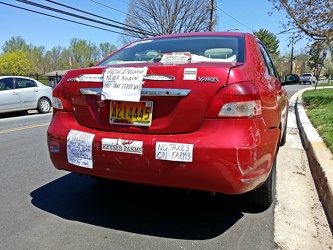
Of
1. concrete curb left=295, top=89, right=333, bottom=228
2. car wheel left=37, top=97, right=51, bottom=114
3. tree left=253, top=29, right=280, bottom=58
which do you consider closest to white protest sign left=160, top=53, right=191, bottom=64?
concrete curb left=295, top=89, right=333, bottom=228

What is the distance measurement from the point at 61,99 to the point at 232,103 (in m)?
1.54

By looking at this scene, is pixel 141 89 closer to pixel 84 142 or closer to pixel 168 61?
pixel 168 61

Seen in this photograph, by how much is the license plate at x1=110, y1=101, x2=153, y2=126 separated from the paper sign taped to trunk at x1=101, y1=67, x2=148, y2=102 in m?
0.06

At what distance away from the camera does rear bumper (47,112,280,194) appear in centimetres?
223

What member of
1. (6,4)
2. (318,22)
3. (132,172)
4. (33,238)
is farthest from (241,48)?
(6,4)

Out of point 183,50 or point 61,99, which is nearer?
point 61,99

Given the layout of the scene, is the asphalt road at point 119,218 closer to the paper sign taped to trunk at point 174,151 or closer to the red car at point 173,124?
the red car at point 173,124

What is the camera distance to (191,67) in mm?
2369

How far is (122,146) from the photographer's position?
8.00 ft

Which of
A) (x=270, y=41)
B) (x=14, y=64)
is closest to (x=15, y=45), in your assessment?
(x=14, y=64)

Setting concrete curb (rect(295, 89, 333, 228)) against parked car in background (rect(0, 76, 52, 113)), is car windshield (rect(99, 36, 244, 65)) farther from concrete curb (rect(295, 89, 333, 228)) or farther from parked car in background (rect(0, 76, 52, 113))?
parked car in background (rect(0, 76, 52, 113))

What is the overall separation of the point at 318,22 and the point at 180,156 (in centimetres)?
1118

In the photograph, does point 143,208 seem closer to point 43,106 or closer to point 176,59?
point 176,59

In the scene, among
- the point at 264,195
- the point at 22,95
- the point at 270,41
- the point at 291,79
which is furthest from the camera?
the point at 270,41
